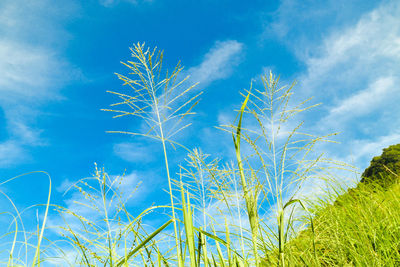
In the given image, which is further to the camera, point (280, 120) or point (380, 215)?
point (380, 215)

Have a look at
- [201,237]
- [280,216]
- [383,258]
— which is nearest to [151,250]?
[201,237]

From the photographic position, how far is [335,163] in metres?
2.07

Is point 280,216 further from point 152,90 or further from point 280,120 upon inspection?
point 152,90

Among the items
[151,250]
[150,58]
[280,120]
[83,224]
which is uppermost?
[150,58]

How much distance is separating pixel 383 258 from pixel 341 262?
1.28 metres

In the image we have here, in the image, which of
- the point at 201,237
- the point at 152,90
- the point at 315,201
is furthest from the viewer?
the point at 315,201

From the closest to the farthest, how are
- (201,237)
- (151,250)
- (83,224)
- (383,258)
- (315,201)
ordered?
(201,237), (151,250), (83,224), (383,258), (315,201)

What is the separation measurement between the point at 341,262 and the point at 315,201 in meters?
3.30

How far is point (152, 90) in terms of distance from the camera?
2113 mm

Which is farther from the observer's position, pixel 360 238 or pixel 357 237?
pixel 357 237

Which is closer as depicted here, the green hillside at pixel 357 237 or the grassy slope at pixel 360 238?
the green hillside at pixel 357 237

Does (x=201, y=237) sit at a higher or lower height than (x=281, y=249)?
higher

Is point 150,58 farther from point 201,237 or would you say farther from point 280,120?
point 201,237

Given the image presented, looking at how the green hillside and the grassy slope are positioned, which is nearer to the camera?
the green hillside
